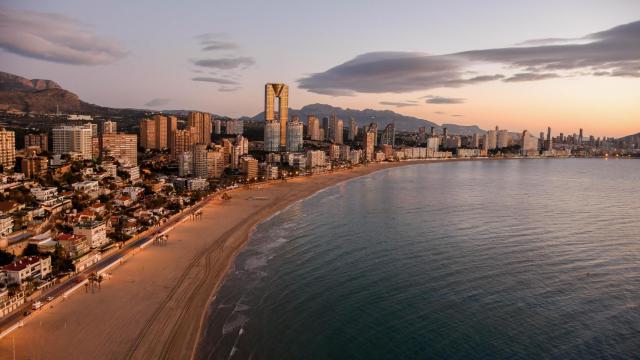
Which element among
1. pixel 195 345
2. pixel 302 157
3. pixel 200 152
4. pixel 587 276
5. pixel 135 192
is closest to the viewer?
pixel 195 345

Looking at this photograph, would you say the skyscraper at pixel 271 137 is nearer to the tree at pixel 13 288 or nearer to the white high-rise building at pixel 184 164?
the white high-rise building at pixel 184 164

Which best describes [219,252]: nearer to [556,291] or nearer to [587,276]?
[556,291]

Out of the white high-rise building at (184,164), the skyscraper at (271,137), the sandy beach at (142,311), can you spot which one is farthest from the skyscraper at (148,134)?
the sandy beach at (142,311)

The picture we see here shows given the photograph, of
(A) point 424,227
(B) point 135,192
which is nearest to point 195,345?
(A) point 424,227

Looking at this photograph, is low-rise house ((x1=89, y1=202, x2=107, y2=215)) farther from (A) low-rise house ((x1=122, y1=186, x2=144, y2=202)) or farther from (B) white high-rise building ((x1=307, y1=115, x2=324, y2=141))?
(B) white high-rise building ((x1=307, y1=115, x2=324, y2=141))

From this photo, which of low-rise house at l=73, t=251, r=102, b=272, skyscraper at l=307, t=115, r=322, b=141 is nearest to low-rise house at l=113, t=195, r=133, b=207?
low-rise house at l=73, t=251, r=102, b=272
